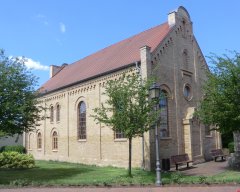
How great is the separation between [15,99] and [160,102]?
400 inches

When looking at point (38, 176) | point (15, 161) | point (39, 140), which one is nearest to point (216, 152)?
point (38, 176)

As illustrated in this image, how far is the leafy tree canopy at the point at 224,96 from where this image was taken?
18547 mm

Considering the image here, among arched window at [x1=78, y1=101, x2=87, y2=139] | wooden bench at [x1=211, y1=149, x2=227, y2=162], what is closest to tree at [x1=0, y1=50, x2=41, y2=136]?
arched window at [x1=78, y1=101, x2=87, y2=139]

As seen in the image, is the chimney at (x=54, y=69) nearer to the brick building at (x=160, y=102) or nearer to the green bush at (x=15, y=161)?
the brick building at (x=160, y=102)

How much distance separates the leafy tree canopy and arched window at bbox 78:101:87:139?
11668mm

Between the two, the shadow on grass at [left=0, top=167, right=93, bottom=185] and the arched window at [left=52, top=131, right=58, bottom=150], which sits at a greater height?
the arched window at [left=52, top=131, right=58, bottom=150]

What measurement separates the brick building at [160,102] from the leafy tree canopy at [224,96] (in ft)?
12.7

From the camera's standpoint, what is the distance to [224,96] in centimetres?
1870

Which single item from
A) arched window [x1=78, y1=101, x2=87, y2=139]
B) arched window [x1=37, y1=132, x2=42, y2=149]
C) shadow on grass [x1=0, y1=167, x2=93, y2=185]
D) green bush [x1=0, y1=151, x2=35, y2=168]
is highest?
arched window [x1=78, y1=101, x2=87, y2=139]

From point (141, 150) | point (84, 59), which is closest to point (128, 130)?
point (141, 150)

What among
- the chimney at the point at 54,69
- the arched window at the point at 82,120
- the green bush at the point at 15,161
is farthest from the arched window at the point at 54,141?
the chimney at the point at 54,69

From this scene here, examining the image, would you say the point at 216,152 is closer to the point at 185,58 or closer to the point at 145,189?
the point at 185,58

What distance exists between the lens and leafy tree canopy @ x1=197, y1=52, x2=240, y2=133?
18547 mm

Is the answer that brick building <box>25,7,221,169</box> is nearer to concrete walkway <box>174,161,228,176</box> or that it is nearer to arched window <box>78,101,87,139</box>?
arched window <box>78,101,87,139</box>
